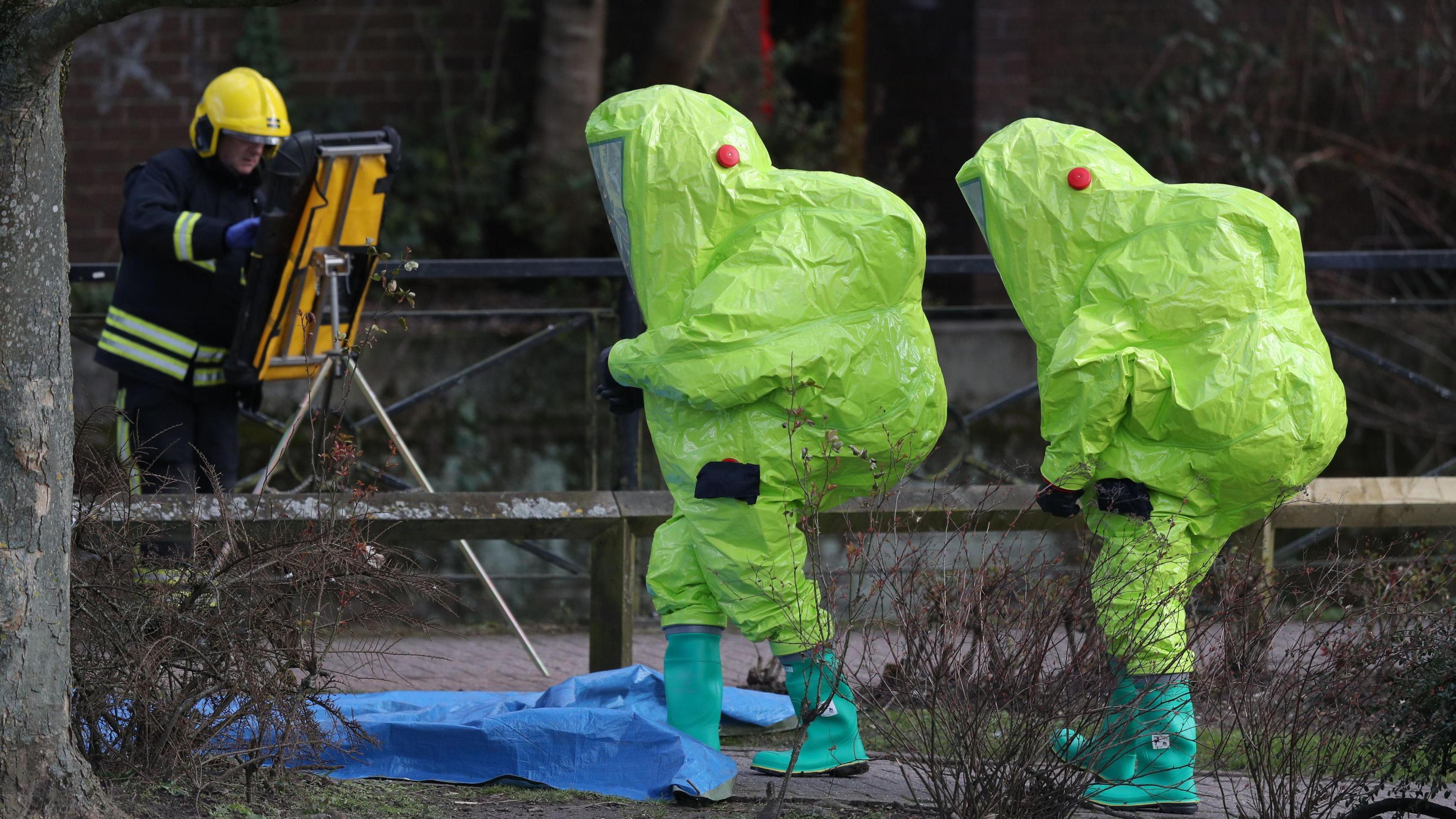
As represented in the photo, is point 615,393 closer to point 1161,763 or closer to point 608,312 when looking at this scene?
point 1161,763

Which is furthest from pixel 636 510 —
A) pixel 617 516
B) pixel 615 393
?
pixel 615 393

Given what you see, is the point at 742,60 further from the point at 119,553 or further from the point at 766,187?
the point at 119,553

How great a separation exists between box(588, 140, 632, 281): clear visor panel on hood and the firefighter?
1.65 m

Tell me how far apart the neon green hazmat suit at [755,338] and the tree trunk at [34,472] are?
144 centimetres

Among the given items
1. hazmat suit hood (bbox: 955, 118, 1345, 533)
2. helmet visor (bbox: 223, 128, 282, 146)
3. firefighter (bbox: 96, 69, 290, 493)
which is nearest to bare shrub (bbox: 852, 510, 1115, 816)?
hazmat suit hood (bbox: 955, 118, 1345, 533)

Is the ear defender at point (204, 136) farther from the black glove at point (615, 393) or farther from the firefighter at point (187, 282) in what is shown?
the black glove at point (615, 393)

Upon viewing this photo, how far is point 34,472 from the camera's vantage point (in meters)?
3.20

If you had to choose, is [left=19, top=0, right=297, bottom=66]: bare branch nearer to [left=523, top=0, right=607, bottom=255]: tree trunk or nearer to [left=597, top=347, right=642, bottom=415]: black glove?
[left=597, top=347, right=642, bottom=415]: black glove

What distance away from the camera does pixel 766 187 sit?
412cm

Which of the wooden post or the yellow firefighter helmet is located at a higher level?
the yellow firefighter helmet

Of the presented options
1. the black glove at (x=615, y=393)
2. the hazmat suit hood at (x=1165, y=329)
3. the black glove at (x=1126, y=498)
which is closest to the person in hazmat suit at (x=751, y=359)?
the black glove at (x=615, y=393)

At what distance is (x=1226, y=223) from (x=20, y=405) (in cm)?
282

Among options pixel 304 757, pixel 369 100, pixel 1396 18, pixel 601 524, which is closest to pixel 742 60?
pixel 369 100

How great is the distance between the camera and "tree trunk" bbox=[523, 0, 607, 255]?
353 inches
